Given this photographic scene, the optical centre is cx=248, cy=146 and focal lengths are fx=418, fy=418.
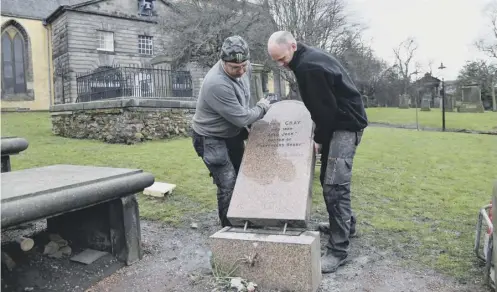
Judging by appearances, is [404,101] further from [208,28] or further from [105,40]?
[105,40]

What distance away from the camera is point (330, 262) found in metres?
3.35

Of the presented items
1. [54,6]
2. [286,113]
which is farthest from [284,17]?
[286,113]

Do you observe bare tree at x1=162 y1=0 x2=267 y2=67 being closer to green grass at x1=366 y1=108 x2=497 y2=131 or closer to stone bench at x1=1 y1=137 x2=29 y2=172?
green grass at x1=366 y1=108 x2=497 y2=131

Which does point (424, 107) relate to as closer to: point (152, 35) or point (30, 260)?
point (152, 35)

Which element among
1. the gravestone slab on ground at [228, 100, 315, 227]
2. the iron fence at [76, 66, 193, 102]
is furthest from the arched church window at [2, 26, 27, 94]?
the gravestone slab on ground at [228, 100, 315, 227]

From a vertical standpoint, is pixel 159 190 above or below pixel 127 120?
below

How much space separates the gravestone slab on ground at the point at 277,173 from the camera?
3.22 meters

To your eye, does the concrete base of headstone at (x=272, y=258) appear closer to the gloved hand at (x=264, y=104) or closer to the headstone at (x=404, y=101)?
the gloved hand at (x=264, y=104)

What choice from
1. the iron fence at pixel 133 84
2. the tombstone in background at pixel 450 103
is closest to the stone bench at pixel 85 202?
the iron fence at pixel 133 84

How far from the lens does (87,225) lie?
12.3 feet

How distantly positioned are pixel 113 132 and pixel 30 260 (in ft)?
28.7

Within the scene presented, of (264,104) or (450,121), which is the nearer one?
(264,104)

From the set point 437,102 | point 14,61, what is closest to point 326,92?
point 437,102

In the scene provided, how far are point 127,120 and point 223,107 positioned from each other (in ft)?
28.8
